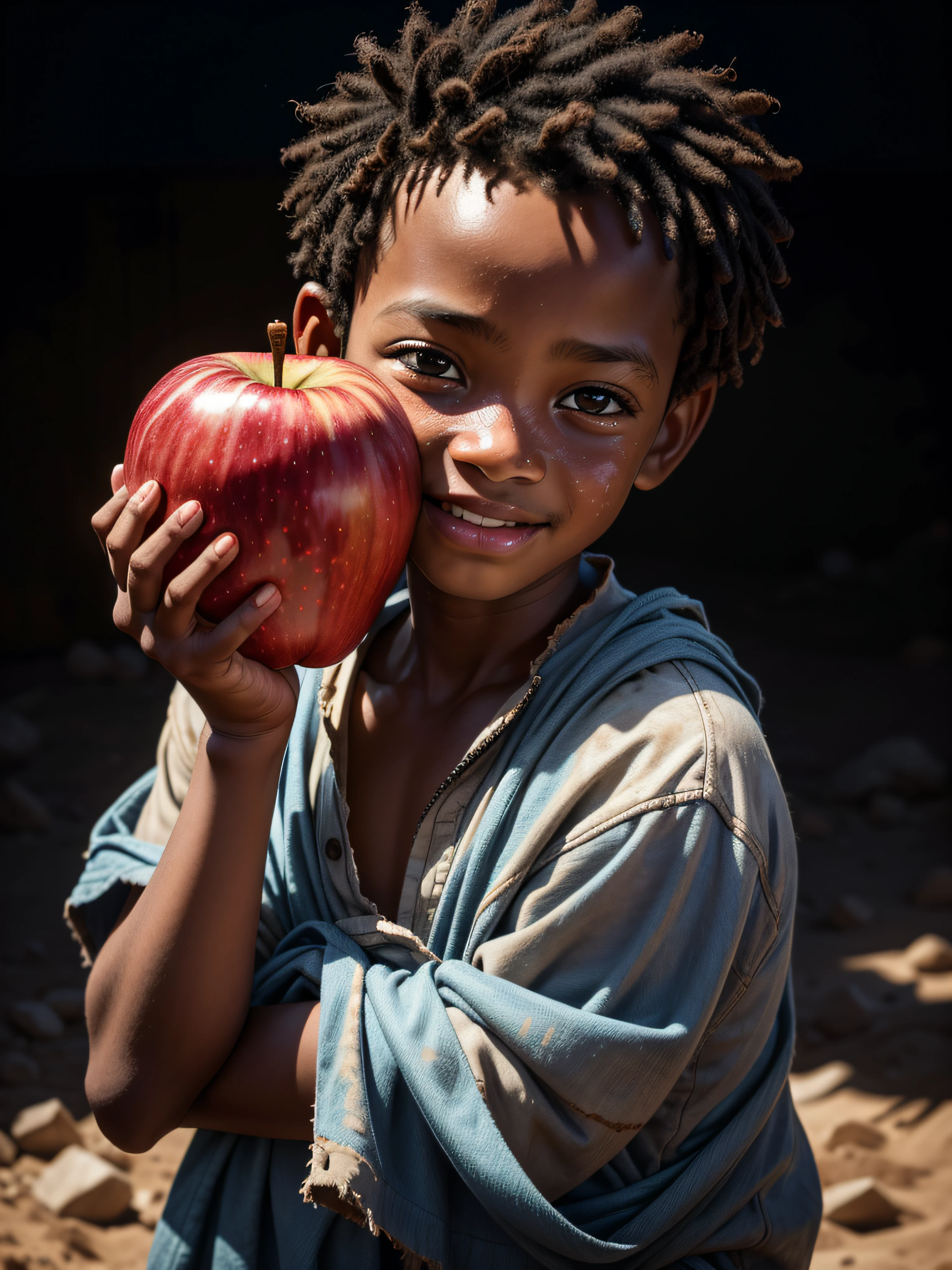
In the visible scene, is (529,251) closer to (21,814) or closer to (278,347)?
(278,347)

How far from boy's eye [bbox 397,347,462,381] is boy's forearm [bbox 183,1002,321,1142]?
752 millimetres

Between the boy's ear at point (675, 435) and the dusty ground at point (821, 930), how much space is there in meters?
1.82

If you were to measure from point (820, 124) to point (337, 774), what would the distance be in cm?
332

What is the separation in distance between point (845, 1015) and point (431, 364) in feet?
8.08

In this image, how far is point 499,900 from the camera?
1.33m

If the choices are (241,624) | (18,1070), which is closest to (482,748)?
(241,624)

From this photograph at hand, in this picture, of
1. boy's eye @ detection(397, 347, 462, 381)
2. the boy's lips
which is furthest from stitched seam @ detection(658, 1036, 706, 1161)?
boy's eye @ detection(397, 347, 462, 381)

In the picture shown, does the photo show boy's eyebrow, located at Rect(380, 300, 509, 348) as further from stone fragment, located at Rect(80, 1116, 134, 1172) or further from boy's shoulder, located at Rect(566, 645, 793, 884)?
stone fragment, located at Rect(80, 1116, 134, 1172)

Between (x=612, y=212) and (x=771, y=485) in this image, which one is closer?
(x=612, y=212)

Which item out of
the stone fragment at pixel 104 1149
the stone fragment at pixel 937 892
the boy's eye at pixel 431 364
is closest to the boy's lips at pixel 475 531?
the boy's eye at pixel 431 364

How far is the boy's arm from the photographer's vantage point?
1224 millimetres

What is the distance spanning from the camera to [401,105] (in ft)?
4.75

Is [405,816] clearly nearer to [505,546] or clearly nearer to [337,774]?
[337,774]

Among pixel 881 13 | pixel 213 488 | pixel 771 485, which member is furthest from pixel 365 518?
pixel 771 485
